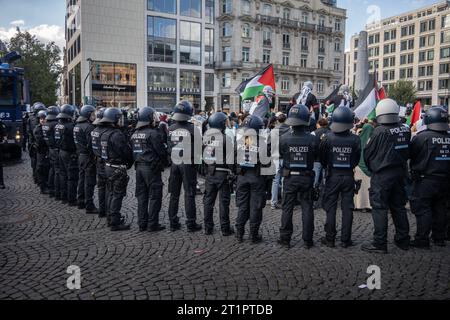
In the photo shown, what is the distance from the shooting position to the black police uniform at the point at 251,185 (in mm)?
6410

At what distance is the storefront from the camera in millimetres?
42938

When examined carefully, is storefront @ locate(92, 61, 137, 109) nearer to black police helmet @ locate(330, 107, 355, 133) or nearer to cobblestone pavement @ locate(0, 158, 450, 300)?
cobblestone pavement @ locate(0, 158, 450, 300)

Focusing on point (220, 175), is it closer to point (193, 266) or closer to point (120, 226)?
point (193, 266)

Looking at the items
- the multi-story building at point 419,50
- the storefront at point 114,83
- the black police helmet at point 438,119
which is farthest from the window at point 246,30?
the black police helmet at point 438,119

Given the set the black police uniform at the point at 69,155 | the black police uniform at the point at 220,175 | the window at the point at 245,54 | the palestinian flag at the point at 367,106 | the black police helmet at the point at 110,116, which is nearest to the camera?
the black police uniform at the point at 220,175

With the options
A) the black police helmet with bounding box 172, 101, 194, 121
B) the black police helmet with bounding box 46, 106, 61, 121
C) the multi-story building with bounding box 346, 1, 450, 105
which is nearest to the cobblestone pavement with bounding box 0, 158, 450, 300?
the black police helmet with bounding box 172, 101, 194, 121

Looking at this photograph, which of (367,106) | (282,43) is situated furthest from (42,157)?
(282,43)

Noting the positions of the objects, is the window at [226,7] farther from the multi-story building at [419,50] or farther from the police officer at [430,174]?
the police officer at [430,174]

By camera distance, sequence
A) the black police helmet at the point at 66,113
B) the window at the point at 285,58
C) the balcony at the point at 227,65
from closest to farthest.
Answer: the black police helmet at the point at 66,113 → the balcony at the point at 227,65 → the window at the point at 285,58

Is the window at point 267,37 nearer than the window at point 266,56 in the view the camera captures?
Yes

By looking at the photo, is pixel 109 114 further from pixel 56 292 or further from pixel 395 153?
pixel 395 153

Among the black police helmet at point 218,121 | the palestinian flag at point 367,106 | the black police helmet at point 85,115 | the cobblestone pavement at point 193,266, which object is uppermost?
the palestinian flag at point 367,106

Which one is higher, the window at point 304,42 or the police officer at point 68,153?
the window at point 304,42
